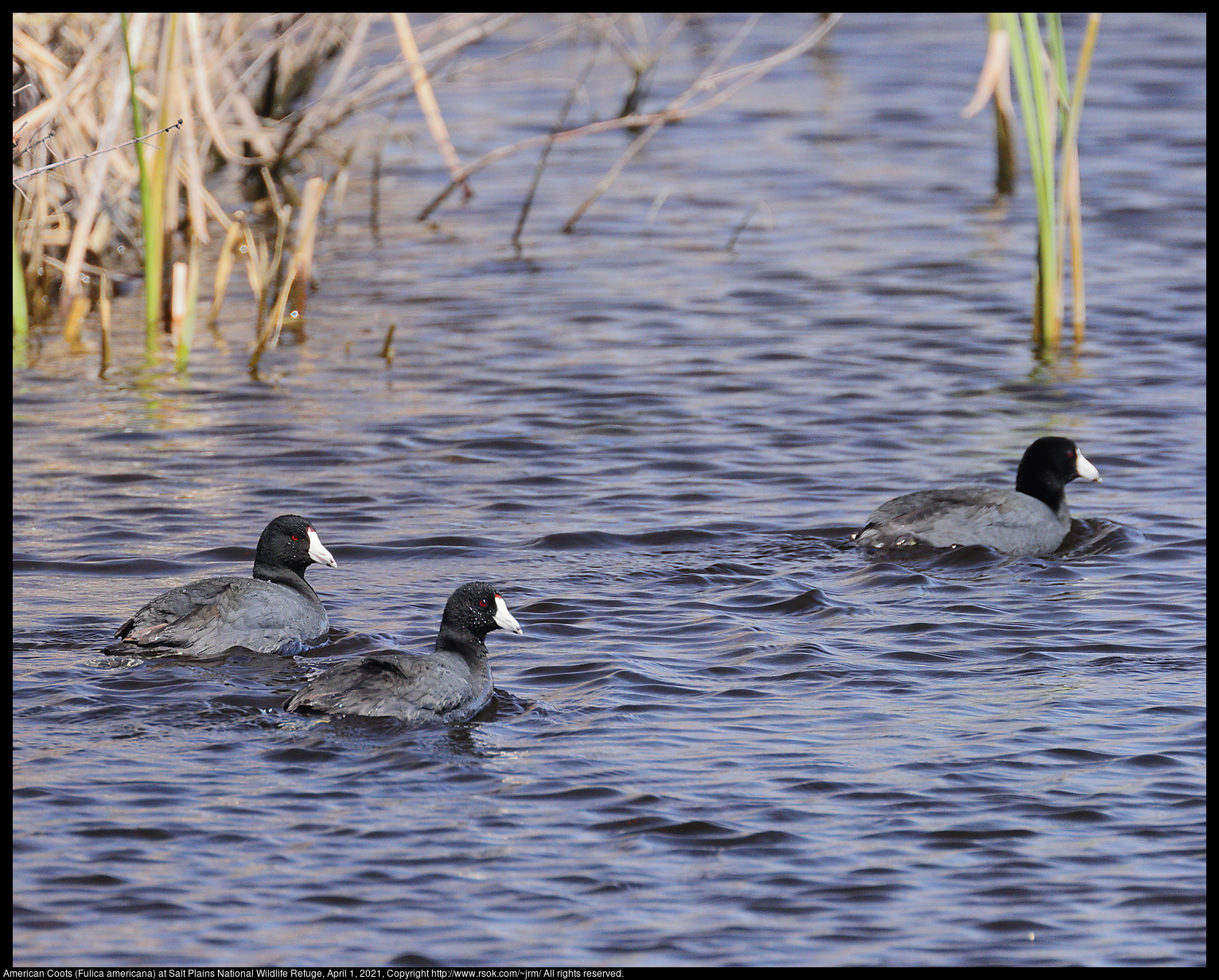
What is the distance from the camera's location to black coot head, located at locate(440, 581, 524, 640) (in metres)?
6.81

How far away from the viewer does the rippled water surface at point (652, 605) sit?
5.18 metres

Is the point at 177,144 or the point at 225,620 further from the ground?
the point at 177,144

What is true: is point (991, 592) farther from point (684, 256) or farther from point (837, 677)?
point (684, 256)

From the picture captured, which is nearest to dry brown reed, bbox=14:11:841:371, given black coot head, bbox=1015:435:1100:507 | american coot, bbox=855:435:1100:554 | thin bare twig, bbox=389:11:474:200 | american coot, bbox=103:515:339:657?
thin bare twig, bbox=389:11:474:200

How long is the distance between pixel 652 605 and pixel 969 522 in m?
1.74

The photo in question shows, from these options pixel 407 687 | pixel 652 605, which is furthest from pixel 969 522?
pixel 407 687

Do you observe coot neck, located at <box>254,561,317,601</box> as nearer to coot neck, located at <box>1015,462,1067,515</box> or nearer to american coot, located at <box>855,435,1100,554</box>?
american coot, located at <box>855,435,1100,554</box>

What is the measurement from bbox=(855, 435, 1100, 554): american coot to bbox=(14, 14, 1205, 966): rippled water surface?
111 millimetres

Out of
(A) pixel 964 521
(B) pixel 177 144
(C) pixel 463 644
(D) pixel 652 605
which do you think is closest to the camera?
(C) pixel 463 644

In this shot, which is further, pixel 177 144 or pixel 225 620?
pixel 177 144

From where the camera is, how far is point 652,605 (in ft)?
26.2

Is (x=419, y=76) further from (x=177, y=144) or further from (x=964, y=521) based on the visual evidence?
(x=964, y=521)

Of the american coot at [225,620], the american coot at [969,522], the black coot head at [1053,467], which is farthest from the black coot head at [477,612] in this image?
the black coot head at [1053,467]

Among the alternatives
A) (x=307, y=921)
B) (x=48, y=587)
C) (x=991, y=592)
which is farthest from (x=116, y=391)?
(x=307, y=921)
